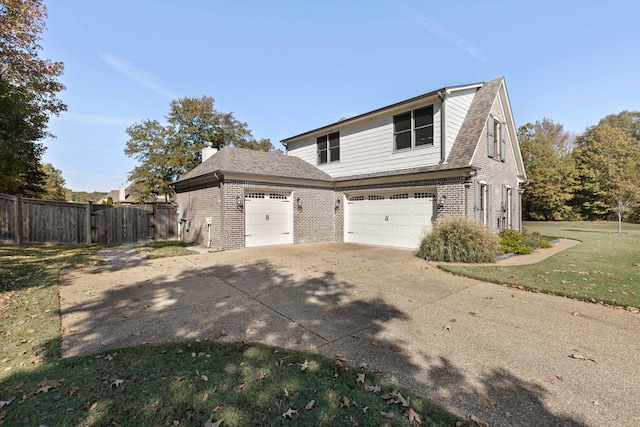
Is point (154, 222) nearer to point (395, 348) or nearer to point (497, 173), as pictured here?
point (395, 348)

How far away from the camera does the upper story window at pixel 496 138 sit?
11.6m

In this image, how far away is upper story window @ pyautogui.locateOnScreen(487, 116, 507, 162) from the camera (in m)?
11.6

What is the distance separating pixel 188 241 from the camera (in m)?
13.4

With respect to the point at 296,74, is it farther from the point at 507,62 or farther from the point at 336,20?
the point at 507,62

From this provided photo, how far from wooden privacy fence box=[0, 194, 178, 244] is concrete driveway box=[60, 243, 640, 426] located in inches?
254

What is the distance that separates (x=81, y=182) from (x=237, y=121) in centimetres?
2622

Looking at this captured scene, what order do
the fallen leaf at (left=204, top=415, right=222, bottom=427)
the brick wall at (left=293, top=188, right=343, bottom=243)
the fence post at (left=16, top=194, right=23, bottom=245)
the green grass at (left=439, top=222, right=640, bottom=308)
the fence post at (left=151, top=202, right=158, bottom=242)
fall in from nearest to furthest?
1. the fallen leaf at (left=204, top=415, right=222, bottom=427)
2. the green grass at (left=439, top=222, right=640, bottom=308)
3. the fence post at (left=16, top=194, right=23, bottom=245)
4. the brick wall at (left=293, top=188, right=343, bottom=243)
5. the fence post at (left=151, top=202, right=158, bottom=242)

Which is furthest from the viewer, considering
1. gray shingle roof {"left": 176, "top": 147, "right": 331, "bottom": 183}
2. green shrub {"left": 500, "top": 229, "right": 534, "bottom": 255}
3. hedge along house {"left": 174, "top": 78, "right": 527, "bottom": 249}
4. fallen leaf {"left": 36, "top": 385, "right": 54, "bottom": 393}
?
gray shingle roof {"left": 176, "top": 147, "right": 331, "bottom": 183}

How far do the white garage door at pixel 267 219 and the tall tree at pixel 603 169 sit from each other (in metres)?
28.7

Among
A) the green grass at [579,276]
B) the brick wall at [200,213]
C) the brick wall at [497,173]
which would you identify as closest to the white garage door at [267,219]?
the brick wall at [200,213]

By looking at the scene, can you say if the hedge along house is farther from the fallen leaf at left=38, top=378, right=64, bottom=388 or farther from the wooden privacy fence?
the fallen leaf at left=38, top=378, right=64, bottom=388

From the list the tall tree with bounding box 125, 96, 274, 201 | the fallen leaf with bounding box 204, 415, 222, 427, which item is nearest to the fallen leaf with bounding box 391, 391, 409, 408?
the fallen leaf with bounding box 204, 415, 222, 427

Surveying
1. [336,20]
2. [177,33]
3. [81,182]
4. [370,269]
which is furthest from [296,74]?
[81,182]

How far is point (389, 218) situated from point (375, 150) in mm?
3094
